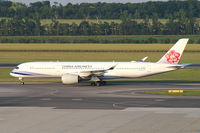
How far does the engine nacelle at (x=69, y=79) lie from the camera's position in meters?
60.5

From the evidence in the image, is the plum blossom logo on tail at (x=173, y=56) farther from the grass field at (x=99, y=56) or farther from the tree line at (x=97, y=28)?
the tree line at (x=97, y=28)

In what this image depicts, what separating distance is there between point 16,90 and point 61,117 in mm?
21311

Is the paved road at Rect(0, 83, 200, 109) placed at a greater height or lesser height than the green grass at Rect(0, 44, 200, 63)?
greater

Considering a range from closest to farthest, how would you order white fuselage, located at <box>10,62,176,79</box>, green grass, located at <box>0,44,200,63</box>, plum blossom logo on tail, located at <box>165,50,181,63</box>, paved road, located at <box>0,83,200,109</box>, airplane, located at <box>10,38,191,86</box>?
paved road, located at <box>0,83,200,109</box> < airplane, located at <box>10,38,191,86</box> < white fuselage, located at <box>10,62,176,79</box> < plum blossom logo on tail, located at <box>165,50,181,63</box> < green grass, located at <box>0,44,200,63</box>

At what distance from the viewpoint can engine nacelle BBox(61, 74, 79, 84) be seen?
60.5m

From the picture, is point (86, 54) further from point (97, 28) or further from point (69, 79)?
point (69, 79)

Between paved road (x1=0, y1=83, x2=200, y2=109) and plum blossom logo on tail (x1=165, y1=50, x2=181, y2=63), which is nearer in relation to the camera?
paved road (x1=0, y1=83, x2=200, y2=109)

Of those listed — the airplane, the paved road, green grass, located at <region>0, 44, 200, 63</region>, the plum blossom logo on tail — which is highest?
the plum blossom logo on tail

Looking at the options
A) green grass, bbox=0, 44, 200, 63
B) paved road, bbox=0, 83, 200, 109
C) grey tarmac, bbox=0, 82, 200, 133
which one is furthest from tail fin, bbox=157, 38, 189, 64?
green grass, bbox=0, 44, 200, 63

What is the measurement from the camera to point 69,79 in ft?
199

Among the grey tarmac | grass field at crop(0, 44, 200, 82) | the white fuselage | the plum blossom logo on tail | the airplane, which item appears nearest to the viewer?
the grey tarmac

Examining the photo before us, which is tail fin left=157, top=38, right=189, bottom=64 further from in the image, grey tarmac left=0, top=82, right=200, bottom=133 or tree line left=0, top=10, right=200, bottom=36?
tree line left=0, top=10, right=200, bottom=36

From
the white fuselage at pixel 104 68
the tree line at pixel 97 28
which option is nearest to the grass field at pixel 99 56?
the white fuselage at pixel 104 68

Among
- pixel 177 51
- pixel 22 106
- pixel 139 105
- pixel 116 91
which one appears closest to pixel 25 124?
pixel 22 106
